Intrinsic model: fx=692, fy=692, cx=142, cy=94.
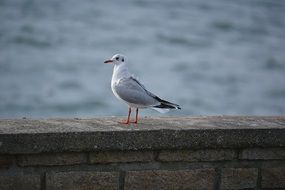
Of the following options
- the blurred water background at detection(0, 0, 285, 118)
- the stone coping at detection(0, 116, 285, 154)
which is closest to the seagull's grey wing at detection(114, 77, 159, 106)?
the stone coping at detection(0, 116, 285, 154)

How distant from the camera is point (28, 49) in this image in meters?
28.2

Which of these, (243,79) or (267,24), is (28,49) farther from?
(267,24)

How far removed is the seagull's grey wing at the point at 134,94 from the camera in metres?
4.05

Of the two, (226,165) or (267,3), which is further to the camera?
(267,3)

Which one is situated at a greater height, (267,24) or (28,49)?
(267,24)

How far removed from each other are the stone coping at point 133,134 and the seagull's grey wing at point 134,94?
0.41 feet

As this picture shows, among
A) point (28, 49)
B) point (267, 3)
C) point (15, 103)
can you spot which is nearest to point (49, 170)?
point (15, 103)

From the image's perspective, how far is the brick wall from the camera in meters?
3.62

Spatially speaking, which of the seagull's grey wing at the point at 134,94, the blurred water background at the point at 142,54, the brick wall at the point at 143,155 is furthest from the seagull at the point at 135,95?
the blurred water background at the point at 142,54

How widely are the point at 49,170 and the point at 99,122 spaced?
480mm

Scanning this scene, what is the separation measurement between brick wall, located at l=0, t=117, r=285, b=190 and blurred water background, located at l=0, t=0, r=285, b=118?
49.8 ft

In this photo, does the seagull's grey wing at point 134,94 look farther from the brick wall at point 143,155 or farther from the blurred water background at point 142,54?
the blurred water background at point 142,54

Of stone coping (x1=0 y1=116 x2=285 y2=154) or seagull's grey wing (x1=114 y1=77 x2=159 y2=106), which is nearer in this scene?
stone coping (x1=0 y1=116 x2=285 y2=154)

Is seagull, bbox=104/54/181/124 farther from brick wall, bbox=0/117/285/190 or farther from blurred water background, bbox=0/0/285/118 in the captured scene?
blurred water background, bbox=0/0/285/118
